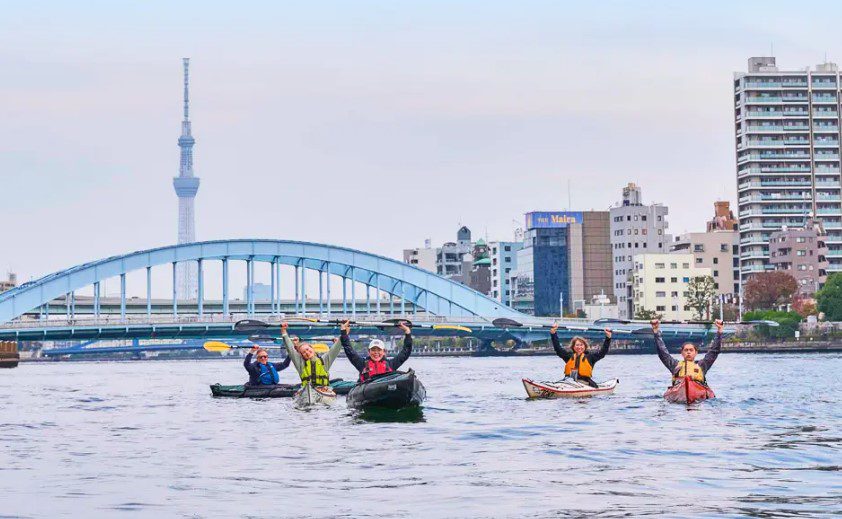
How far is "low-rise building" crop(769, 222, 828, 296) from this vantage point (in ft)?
594

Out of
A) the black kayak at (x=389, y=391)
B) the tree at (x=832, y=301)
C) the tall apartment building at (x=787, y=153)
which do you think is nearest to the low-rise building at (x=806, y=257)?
the tall apartment building at (x=787, y=153)

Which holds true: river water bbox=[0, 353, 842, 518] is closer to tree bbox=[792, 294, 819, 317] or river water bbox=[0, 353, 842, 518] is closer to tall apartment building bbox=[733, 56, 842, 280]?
tree bbox=[792, 294, 819, 317]

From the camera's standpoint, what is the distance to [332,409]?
43.9 m

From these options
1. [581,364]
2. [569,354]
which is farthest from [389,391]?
[581,364]

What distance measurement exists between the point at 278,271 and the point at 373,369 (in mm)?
110794

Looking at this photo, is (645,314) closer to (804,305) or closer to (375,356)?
(804,305)

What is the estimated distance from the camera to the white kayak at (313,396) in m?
43.9

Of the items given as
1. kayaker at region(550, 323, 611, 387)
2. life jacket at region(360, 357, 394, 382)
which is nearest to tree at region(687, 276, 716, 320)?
kayaker at region(550, 323, 611, 387)

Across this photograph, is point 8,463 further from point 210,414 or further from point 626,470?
point 210,414

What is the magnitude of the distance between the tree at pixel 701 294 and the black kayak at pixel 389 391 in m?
138

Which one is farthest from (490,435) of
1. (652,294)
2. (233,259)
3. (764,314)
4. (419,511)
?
(652,294)

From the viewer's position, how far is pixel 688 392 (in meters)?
41.5

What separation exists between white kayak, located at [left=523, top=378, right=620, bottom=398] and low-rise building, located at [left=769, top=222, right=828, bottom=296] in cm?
14006

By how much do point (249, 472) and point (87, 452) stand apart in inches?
247
